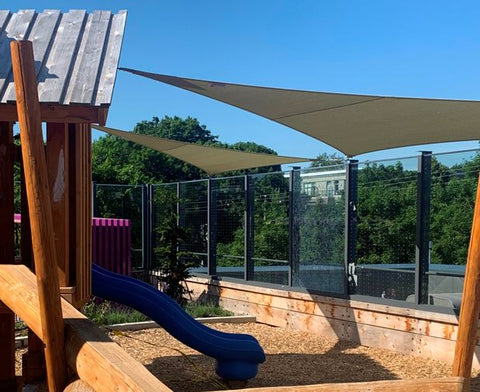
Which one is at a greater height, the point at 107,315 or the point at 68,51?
the point at 68,51

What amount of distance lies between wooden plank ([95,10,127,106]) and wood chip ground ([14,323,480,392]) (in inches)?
143

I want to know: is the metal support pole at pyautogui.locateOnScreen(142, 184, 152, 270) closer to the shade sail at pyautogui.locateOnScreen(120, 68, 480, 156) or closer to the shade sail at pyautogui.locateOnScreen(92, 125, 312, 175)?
the shade sail at pyautogui.locateOnScreen(92, 125, 312, 175)

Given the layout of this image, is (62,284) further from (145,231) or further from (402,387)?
(145,231)

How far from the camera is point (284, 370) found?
6.82 m

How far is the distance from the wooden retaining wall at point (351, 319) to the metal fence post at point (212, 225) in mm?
542

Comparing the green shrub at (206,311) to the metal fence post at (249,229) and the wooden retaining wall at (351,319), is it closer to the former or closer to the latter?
the wooden retaining wall at (351,319)

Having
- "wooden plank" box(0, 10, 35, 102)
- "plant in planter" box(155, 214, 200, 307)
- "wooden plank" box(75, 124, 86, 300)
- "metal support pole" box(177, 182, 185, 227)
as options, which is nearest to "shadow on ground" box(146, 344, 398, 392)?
"wooden plank" box(75, 124, 86, 300)

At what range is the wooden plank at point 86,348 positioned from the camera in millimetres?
2162

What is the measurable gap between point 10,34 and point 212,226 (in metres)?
7.77

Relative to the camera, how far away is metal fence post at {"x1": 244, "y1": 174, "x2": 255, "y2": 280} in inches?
412

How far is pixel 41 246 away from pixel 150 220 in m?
11.8

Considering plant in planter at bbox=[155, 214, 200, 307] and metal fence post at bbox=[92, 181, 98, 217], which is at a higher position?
metal fence post at bbox=[92, 181, 98, 217]

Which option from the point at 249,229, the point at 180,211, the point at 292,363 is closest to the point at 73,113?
the point at 292,363

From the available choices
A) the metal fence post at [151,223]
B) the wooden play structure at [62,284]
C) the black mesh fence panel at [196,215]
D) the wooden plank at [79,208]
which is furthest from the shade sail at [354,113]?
the metal fence post at [151,223]
